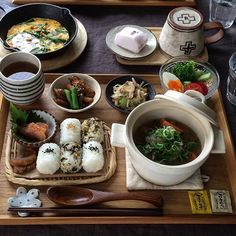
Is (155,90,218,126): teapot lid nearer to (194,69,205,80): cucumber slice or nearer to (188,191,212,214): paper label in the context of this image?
(188,191,212,214): paper label

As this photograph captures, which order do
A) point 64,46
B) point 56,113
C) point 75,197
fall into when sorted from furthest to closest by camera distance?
point 64,46 < point 56,113 < point 75,197

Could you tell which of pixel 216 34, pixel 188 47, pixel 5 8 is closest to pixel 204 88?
pixel 188 47

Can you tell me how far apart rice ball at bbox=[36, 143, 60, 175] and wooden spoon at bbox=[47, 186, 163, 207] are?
0.19 ft

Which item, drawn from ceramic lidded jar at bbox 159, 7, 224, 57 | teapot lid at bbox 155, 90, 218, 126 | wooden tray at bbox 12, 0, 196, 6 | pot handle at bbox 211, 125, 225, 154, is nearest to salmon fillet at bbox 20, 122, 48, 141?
teapot lid at bbox 155, 90, 218, 126

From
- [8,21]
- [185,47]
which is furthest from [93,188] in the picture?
[8,21]

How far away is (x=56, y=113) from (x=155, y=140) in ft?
1.12

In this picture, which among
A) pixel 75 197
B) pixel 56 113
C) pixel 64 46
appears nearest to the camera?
pixel 75 197

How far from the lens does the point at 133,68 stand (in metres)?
1.40

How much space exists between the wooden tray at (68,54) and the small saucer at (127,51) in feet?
0.32

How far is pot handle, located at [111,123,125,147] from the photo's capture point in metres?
1.00

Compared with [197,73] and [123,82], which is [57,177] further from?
[197,73]

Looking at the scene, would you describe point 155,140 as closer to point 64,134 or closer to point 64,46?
point 64,134

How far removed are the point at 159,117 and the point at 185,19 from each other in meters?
0.46

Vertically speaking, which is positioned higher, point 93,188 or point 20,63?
point 20,63
